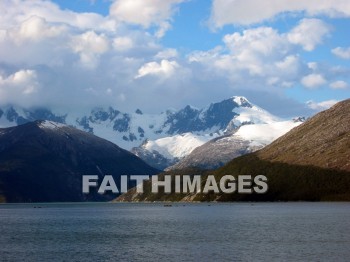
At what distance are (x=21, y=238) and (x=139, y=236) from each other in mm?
33596

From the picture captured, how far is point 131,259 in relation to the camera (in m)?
120

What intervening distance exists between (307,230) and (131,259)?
71.3 meters

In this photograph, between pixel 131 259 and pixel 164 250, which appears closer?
pixel 131 259

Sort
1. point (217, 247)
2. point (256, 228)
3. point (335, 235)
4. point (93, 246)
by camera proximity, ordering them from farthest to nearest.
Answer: point (256, 228)
point (335, 235)
point (93, 246)
point (217, 247)

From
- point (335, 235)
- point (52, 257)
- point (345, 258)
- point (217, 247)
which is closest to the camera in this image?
Result: point (345, 258)

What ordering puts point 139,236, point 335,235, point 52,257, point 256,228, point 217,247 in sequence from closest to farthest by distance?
point 52,257 < point 217,247 < point 335,235 < point 139,236 < point 256,228

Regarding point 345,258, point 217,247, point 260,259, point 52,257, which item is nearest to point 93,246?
point 52,257

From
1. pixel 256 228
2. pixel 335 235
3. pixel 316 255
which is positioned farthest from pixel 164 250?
pixel 256 228

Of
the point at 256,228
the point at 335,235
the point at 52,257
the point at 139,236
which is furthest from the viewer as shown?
the point at 256,228

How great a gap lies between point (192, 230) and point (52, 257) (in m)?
69.5

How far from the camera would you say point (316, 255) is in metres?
119

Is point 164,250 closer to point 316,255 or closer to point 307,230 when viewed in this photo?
point 316,255

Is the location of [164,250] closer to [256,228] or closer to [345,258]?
[345,258]

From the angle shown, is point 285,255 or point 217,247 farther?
point 217,247
